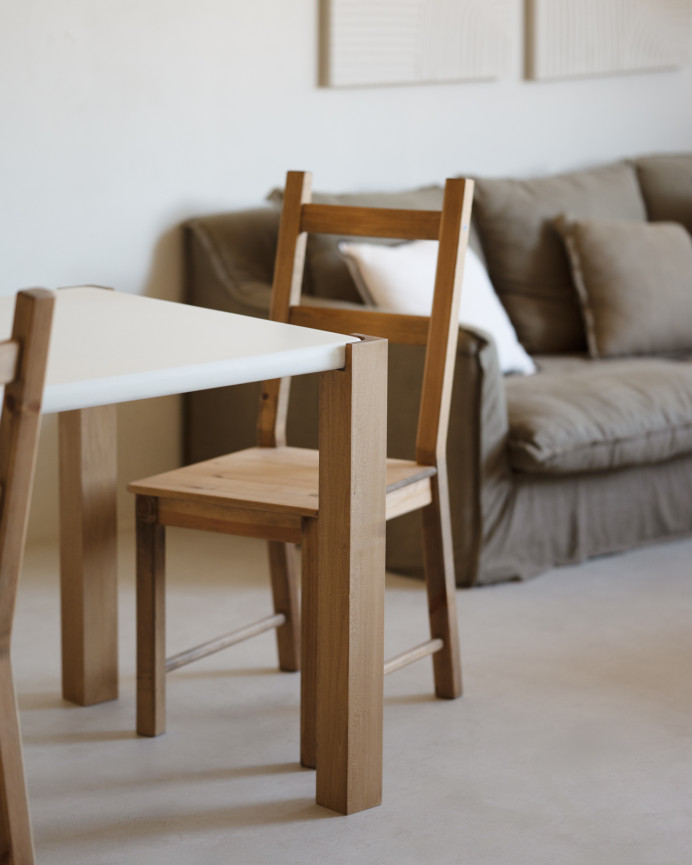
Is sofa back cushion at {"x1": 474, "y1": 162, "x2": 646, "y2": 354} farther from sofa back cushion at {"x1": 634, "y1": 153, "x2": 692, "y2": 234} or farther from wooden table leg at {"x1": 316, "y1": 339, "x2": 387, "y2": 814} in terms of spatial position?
wooden table leg at {"x1": 316, "y1": 339, "x2": 387, "y2": 814}

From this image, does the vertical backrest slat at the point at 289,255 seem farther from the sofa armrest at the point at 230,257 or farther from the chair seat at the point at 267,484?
the sofa armrest at the point at 230,257

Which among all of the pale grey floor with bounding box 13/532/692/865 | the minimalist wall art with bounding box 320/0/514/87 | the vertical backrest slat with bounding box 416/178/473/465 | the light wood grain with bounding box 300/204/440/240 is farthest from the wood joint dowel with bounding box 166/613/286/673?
the minimalist wall art with bounding box 320/0/514/87

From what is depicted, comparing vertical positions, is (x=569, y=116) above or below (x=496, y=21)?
below

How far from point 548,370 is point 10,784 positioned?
7.28ft

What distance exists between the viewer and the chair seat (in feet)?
6.23

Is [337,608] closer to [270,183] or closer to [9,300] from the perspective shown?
[9,300]

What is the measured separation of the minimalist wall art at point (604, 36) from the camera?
3.90 metres

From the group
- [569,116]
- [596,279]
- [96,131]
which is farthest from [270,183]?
[569,116]

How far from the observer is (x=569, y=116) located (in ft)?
13.3

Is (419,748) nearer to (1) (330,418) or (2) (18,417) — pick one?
(1) (330,418)

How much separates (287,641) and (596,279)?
1.63 metres

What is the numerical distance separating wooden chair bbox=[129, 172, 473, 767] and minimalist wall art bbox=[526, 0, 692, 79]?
6.47 feet

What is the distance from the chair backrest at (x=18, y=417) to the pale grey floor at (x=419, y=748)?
1.79 ft

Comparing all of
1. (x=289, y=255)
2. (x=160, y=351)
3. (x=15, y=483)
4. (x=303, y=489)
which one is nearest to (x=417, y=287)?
(x=289, y=255)
